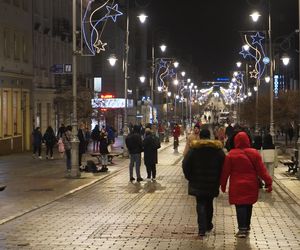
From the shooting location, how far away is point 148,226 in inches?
522

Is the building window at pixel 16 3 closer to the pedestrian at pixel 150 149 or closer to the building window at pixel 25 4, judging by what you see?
the building window at pixel 25 4

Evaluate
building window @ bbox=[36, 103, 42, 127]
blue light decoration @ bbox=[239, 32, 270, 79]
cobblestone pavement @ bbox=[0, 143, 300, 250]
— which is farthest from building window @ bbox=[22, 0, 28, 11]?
cobblestone pavement @ bbox=[0, 143, 300, 250]

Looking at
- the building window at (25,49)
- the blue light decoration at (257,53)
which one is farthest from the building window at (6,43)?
the blue light decoration at (257,53)

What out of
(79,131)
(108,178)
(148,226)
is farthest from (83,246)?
(79,131)

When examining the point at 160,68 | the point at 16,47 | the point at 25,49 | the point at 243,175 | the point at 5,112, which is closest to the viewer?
the point at 243,175

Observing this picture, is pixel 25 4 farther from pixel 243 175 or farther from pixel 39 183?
pixel 243 175

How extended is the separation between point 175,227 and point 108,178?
11.4 m

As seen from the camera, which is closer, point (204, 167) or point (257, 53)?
point (204, 167)

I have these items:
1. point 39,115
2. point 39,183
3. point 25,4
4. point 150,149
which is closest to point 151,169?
point 150,149

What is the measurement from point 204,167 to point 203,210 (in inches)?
28.5

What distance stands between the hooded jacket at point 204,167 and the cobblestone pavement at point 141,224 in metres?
0.84

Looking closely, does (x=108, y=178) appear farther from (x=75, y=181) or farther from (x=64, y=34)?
(x=64, y=34)

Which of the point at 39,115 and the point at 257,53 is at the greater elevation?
the point at 257,53

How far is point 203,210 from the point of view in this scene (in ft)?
37.9
